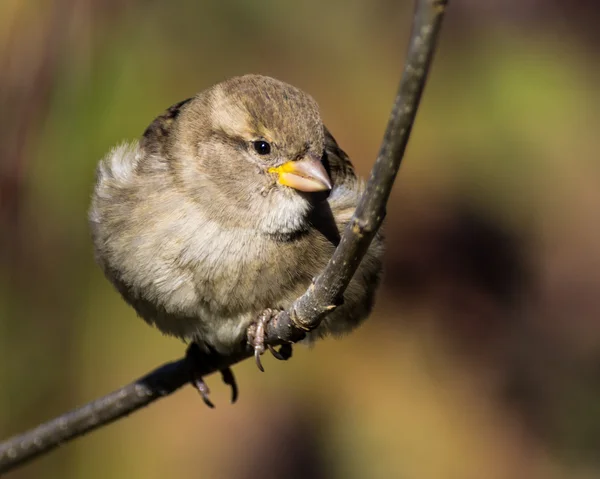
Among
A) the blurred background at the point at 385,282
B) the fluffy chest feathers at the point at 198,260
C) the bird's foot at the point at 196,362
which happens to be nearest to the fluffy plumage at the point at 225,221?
the fluffy chest feathers at the point at 198,260

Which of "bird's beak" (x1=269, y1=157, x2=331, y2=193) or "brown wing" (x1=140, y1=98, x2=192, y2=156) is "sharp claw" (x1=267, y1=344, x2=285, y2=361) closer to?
"bird's beak" (x1=269, y1=157, x2=331, y2=193)

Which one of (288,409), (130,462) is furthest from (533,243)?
(130,462)

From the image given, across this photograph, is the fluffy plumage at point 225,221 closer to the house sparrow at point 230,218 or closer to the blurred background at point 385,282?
the house sparrow at point 230,218

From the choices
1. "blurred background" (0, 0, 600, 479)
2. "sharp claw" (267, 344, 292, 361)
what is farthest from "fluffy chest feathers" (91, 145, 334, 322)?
"blurred background" (0, 0, 600, 479)

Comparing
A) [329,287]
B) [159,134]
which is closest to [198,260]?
[159,134]

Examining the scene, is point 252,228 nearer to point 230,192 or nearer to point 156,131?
point 230,192

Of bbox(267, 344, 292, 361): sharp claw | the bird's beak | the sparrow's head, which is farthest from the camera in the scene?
bbox(267, 344, 292, 361): sharp claw

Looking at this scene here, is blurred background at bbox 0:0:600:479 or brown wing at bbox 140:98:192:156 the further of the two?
blurred background at bbox 0:0:600:479

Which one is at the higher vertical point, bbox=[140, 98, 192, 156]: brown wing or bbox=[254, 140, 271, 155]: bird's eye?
bbox=[254, 140, 271, 155]: bird's eye
